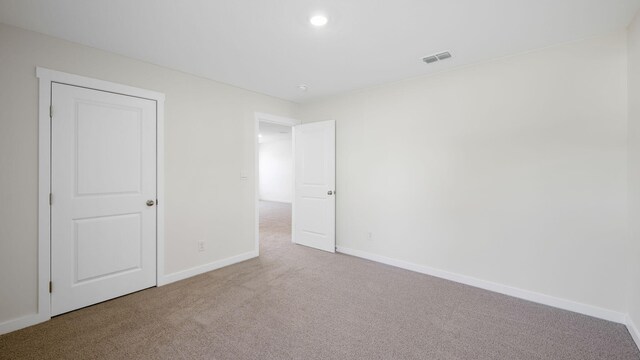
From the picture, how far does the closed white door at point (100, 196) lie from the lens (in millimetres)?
2473

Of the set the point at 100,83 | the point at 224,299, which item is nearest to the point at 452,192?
the point at 224,299

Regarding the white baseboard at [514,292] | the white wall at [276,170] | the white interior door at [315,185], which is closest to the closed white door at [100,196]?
the white interior door at [315,185]

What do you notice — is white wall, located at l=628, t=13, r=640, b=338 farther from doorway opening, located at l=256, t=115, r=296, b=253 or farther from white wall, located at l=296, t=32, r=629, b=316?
doorway opening, located at l=256, t=115, r=296, b=253

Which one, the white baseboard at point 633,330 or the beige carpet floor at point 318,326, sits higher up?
the white baseboard at point 633,330

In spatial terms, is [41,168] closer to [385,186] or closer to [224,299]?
[224,299]

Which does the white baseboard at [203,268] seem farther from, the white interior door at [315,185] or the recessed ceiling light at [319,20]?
the recessed ceiling light at [319,20]

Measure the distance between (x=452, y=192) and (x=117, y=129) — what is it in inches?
147

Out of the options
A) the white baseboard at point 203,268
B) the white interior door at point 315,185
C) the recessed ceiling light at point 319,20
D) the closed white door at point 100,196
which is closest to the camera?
the recessed ceiling light at point 319,20

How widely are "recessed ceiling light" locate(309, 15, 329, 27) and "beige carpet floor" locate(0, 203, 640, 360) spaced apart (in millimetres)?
2515

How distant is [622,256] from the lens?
2357 mm

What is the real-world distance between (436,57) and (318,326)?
2.88 metres

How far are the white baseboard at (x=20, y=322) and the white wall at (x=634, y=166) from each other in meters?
4.82

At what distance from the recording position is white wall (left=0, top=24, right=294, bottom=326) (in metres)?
2.23

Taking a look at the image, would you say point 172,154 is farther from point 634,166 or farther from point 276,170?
point 276,170
